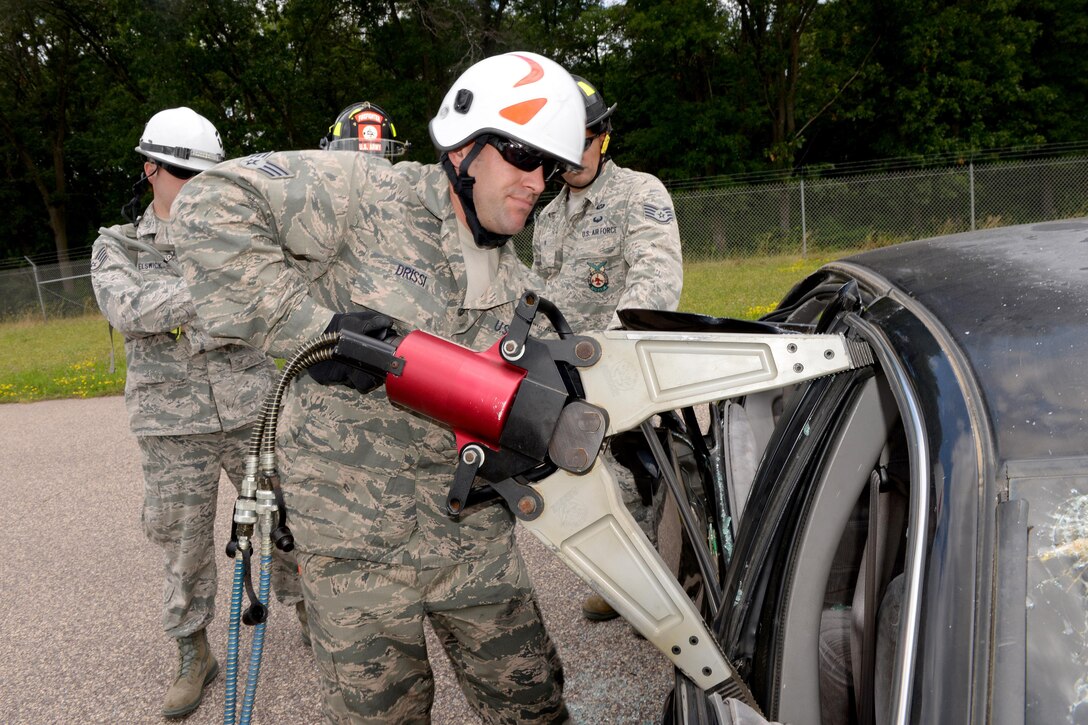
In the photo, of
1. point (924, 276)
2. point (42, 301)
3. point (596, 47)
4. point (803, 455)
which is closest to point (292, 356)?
point (803, 455)

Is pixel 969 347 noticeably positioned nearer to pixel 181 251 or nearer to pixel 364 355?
pixel 364 355

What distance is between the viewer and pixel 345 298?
211 cm

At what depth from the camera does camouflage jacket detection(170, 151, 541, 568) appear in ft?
6.36

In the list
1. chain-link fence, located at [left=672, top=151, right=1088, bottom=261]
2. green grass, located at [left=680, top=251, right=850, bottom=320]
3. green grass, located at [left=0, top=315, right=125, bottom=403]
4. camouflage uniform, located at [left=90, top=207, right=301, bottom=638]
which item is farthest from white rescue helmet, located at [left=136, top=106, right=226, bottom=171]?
chain-link fence, located at [left=672, top=151, right=1088, bottom=261]

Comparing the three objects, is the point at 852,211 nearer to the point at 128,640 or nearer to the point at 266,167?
the point at 128,640

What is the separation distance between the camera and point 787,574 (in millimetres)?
1569

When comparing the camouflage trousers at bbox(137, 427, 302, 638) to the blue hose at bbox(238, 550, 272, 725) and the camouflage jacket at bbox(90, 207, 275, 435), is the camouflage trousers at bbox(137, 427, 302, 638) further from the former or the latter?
the blue hose at bbox(238, 550, 272, 725)

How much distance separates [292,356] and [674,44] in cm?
2263

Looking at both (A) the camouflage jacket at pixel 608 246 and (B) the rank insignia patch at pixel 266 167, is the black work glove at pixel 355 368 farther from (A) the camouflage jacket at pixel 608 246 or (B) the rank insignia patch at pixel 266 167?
(A) the camouflage jacket at pixel 608 246

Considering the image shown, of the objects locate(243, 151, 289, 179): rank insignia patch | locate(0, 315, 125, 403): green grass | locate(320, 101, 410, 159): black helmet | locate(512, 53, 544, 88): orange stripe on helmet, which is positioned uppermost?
locate(320, 101, 410, 159): black helmet

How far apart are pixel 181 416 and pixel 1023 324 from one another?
2.86 metres

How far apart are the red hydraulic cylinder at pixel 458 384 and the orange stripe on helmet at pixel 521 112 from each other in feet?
1.97

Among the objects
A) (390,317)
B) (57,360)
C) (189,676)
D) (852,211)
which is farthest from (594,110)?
(852,211)

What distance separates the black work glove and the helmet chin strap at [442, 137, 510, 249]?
0.38 m
